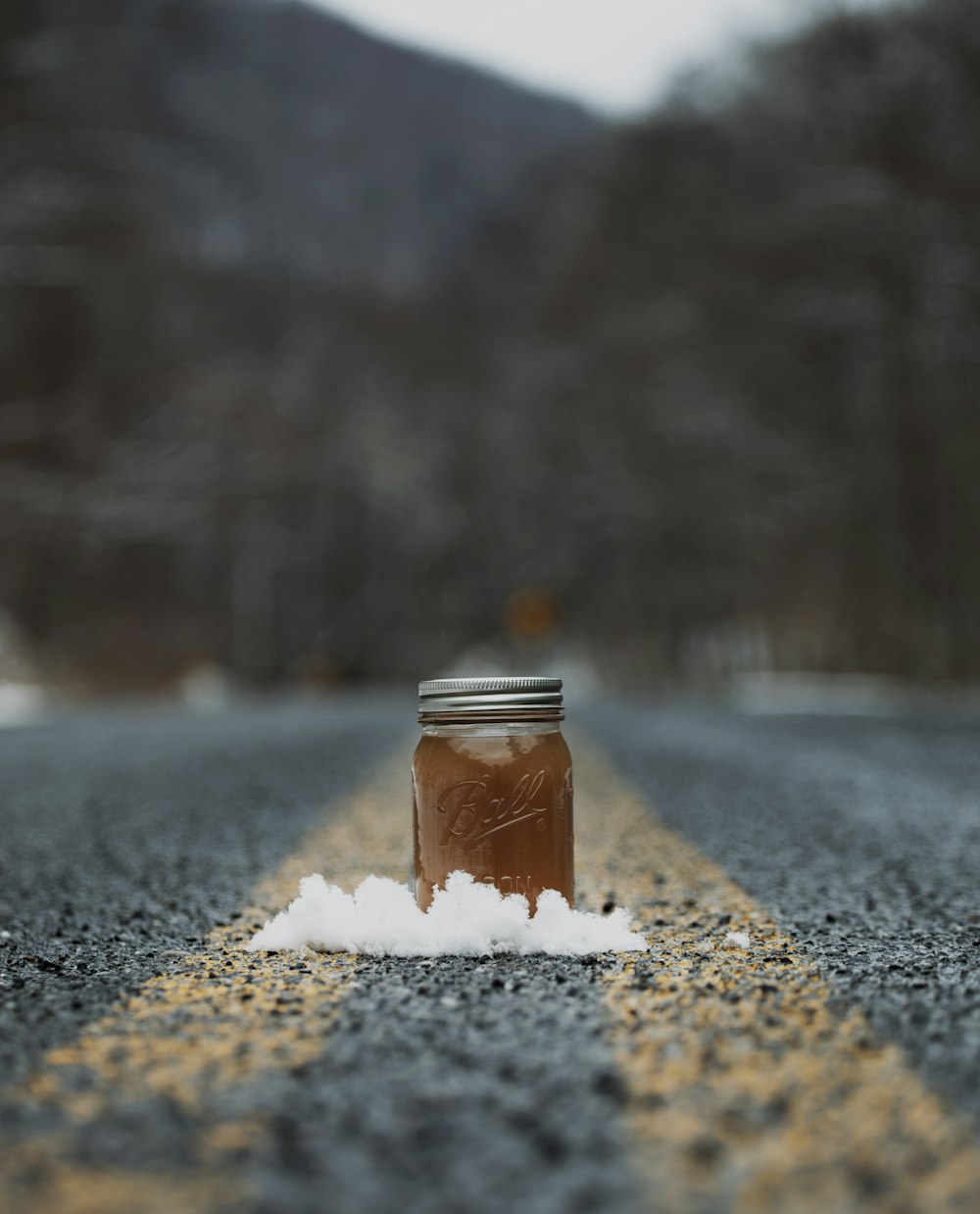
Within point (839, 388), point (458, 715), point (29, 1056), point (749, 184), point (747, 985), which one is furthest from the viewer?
point (749, 184)

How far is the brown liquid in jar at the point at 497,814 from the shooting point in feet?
8.43

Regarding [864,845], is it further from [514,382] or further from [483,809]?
[514,382]

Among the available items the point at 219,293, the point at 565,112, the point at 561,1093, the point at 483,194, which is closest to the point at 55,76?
the point at 561,1093

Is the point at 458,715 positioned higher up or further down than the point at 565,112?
further down

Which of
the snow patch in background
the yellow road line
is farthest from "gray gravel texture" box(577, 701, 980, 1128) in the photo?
the yellow road line

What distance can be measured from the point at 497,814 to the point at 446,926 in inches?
9.1

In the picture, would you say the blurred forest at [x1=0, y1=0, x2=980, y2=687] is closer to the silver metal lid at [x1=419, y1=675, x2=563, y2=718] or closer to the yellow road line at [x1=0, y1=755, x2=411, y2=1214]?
the silver metal lid at [x1=419, y1=675, x2=563, y2=718]

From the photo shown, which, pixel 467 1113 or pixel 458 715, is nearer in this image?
pixel 467 1113

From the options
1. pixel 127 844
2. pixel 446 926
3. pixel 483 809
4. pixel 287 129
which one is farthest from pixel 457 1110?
Result: pixel 287 129

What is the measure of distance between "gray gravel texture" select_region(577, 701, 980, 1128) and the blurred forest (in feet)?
36.3

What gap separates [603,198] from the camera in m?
35.7

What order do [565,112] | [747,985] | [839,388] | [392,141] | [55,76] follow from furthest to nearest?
[565,112] < [392,141] < [839,388] < [55,76] < [747,985]

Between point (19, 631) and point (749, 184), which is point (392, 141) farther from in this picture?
point (749, 184)

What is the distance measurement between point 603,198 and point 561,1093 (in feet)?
118
